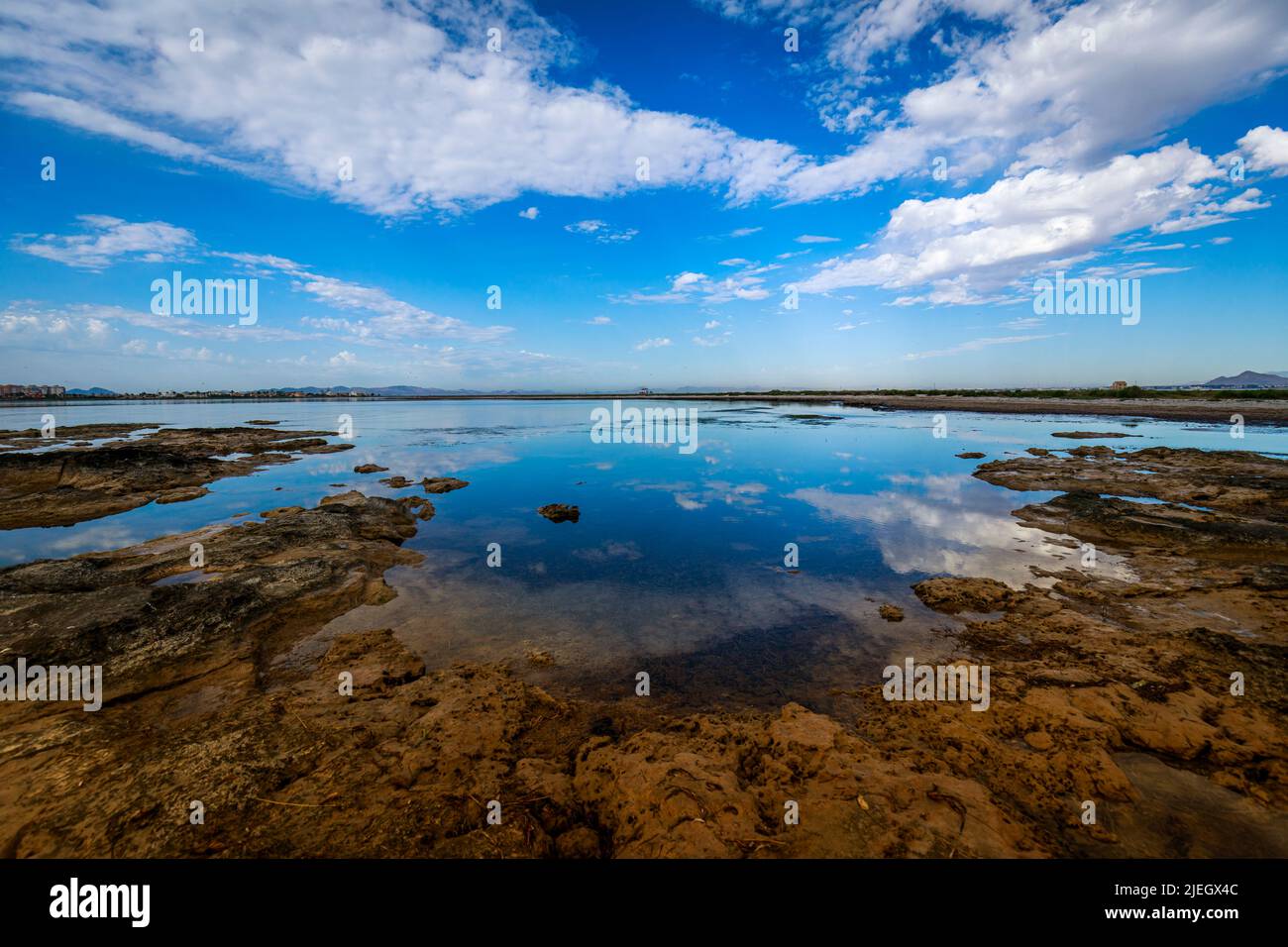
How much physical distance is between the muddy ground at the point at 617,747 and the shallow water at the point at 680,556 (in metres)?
1.00

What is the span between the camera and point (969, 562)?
1316 centimetres

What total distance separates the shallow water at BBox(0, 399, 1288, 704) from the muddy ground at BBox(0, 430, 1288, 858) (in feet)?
3.29

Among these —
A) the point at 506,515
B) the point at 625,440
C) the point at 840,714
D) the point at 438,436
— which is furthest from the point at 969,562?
the point at 438,436

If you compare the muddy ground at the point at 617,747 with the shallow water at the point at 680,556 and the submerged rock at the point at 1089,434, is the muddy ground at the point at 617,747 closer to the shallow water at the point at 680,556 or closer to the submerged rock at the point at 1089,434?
the shallow water at the point at 680,556

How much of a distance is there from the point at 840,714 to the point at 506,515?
15.2 m

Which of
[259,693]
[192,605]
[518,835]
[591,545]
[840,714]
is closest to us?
[518,835]

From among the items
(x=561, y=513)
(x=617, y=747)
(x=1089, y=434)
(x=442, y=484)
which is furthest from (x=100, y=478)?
(x=1089, y=434)

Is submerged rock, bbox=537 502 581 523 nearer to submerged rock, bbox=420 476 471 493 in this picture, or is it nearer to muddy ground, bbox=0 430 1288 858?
submerged rock, bbox=420 476 471 493

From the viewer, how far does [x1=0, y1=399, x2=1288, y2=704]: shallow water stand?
28.7 ft

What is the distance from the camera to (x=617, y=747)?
18.9ft

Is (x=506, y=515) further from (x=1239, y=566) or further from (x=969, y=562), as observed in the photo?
(x=1239, y=566)

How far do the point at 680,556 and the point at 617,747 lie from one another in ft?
28.3

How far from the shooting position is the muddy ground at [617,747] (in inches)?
171

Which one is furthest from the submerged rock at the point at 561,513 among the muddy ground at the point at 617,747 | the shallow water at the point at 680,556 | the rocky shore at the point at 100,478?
the rocky shore at the point at 100,478
